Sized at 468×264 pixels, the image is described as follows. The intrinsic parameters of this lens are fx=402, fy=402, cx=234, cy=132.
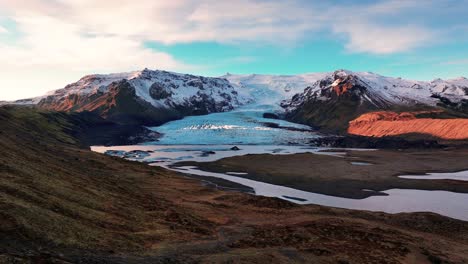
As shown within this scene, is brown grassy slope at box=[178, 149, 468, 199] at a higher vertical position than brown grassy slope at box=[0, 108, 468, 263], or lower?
lower

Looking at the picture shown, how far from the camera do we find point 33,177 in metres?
45.1

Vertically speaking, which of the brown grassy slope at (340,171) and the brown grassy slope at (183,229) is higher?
the brown grassy slope at (183,229)

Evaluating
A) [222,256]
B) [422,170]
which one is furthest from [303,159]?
[222,256]

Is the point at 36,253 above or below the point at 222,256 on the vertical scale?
above

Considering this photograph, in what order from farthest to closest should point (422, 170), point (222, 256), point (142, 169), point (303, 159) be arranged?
point (303, 159)
point (422, 170)
point (142, 169)
point (222, 256)

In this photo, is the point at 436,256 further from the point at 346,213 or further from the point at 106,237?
the point at 106,237

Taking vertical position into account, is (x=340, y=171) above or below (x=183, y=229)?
below

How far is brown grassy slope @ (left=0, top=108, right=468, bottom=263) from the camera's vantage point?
3014cm

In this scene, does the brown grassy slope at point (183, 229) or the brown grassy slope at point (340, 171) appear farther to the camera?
the brown grassy slope at point (340, 171)

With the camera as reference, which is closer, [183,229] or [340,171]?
[183,229]

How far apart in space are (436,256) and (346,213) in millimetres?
20923

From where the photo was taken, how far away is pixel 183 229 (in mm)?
44844

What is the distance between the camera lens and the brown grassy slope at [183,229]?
1187 inches

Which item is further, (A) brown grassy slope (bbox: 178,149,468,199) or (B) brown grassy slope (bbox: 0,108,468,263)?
(A) brown grassy slope (bbox: 178,149,468,199)
